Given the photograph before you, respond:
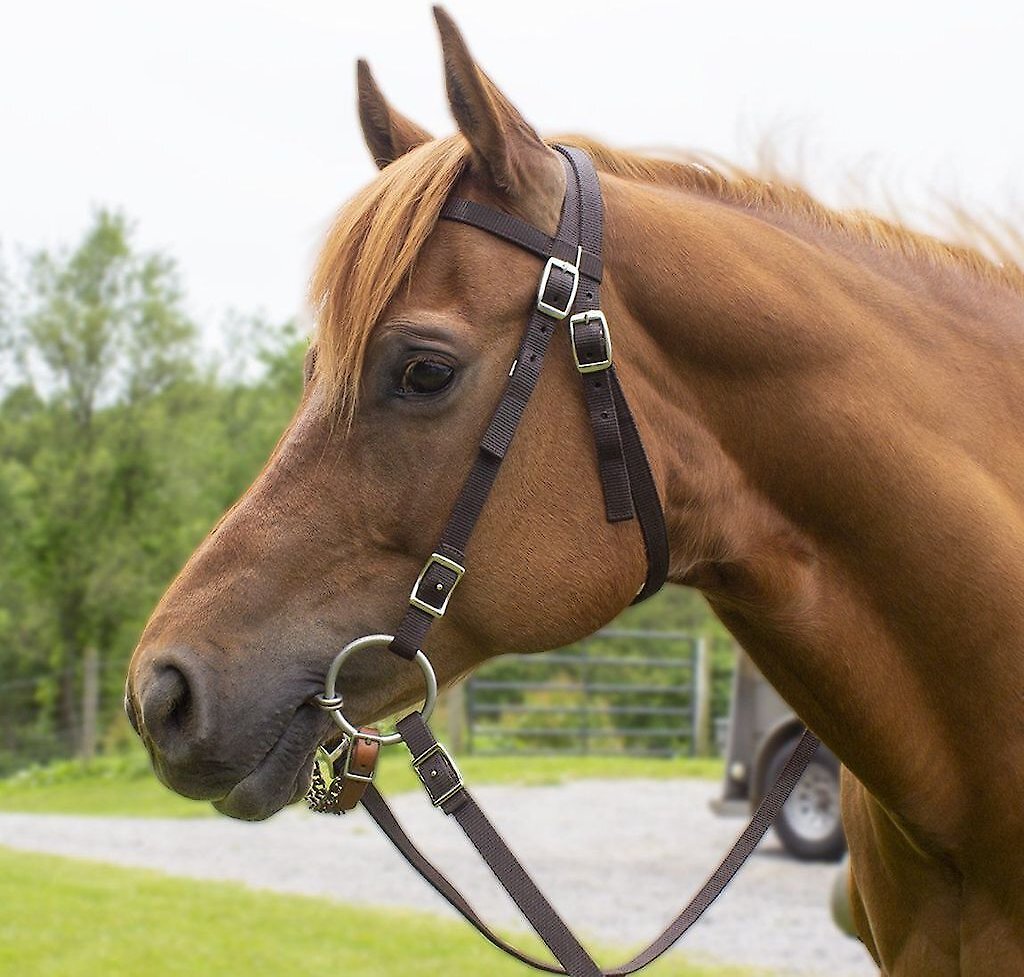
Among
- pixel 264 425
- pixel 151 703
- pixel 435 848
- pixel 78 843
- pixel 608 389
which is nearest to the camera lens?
pixel 151 703

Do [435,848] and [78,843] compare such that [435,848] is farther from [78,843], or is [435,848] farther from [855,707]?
[855,707]

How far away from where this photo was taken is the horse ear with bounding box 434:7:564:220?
7.07ft

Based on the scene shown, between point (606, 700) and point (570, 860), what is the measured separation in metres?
13.1

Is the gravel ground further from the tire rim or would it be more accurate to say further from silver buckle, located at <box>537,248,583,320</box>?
silver buckle, located at <box>537,248,583,320</box>

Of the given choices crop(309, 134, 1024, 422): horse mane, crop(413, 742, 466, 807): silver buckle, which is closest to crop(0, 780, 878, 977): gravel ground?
crop(413, 742, 466, 807): silver buckle

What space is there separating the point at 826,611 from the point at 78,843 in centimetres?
1158

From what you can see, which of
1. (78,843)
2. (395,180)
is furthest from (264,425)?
(395,180)

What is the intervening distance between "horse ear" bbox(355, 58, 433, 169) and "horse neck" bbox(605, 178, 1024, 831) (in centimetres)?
49

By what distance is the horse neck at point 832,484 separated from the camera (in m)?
2.32

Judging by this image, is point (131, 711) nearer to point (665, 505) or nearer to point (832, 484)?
point (665, 505)

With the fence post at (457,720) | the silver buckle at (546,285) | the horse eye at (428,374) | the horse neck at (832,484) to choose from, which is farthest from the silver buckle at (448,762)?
the fence post at (457,720)

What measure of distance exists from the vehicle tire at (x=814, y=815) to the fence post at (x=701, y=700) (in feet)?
26.3

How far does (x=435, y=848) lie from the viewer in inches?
452

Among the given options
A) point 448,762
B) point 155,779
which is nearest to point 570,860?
point 155,779
